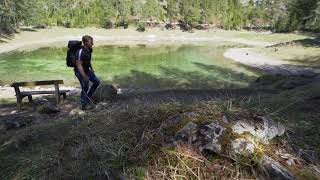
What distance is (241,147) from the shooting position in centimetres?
482

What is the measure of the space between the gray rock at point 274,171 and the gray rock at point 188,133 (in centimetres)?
96

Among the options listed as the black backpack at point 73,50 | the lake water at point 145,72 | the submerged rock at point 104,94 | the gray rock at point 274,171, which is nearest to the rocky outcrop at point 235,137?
the gray rock at point 274,171

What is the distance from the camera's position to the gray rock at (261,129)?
5090 millimetres

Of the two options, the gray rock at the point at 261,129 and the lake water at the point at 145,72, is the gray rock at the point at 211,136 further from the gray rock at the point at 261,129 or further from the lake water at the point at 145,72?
the lake water at the point at 145,72

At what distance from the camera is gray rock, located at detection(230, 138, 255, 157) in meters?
4.77

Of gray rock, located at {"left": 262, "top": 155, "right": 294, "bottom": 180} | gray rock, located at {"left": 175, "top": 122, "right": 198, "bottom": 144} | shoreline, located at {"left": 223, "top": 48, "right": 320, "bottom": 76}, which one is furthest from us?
shoreline, located at {"left": 223, "top": 48, "right": 320, "bottom": 76}

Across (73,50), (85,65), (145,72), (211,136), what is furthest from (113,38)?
(211,136)

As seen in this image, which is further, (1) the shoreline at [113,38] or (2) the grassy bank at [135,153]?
(1) the shoreline at [113,38]

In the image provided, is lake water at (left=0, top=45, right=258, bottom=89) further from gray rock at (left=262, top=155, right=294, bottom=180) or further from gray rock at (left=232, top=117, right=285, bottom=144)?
gray rock at (left=262, top=155, right=294, bottom=180)

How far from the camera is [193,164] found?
15.7 ft

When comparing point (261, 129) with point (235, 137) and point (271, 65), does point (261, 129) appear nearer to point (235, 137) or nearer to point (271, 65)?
point (235, 137)

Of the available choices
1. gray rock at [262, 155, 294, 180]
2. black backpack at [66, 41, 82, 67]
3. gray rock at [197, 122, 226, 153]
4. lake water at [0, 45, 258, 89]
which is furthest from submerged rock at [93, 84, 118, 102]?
gray rock at [262, 155, 294, 180]

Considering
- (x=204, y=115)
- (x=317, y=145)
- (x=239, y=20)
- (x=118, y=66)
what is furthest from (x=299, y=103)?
(x=239, y=20)

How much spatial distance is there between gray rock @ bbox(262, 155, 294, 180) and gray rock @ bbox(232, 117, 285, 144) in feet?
1.30
